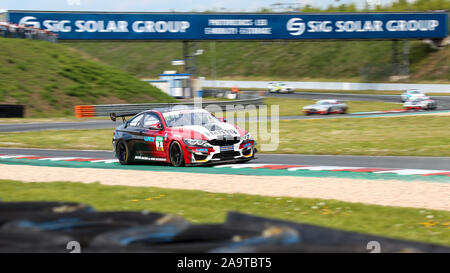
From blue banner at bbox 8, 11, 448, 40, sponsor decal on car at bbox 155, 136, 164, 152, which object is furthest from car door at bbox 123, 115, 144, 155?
blue banner at bbox 8, 11, 448, 40

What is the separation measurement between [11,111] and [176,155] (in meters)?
21.3

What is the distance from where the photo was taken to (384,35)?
53.8 meters

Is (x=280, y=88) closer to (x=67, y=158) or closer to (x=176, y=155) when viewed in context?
(x=67, y=158)

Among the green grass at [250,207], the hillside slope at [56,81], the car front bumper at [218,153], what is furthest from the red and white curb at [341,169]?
the hillside slope at [56,81]

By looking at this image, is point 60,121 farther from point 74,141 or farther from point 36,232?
point 36,232

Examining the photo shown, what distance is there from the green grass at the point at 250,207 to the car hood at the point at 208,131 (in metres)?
3.00

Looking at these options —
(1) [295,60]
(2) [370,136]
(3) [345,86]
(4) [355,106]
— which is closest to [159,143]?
(2) [370,136]

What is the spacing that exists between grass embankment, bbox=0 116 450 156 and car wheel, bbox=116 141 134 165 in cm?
451

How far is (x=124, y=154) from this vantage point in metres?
14.2

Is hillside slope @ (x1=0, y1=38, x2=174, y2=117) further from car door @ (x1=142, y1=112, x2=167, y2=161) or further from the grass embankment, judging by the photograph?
car door @ (x1=142, y1=112, x2=167, y2=161)

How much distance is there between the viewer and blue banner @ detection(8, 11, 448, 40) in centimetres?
4816

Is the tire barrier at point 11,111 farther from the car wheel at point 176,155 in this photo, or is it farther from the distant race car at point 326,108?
the car wheel at point 176,155

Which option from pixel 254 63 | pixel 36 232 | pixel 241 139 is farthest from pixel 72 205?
pixel 254 63

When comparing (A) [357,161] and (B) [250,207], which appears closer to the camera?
(B) [250,207]
